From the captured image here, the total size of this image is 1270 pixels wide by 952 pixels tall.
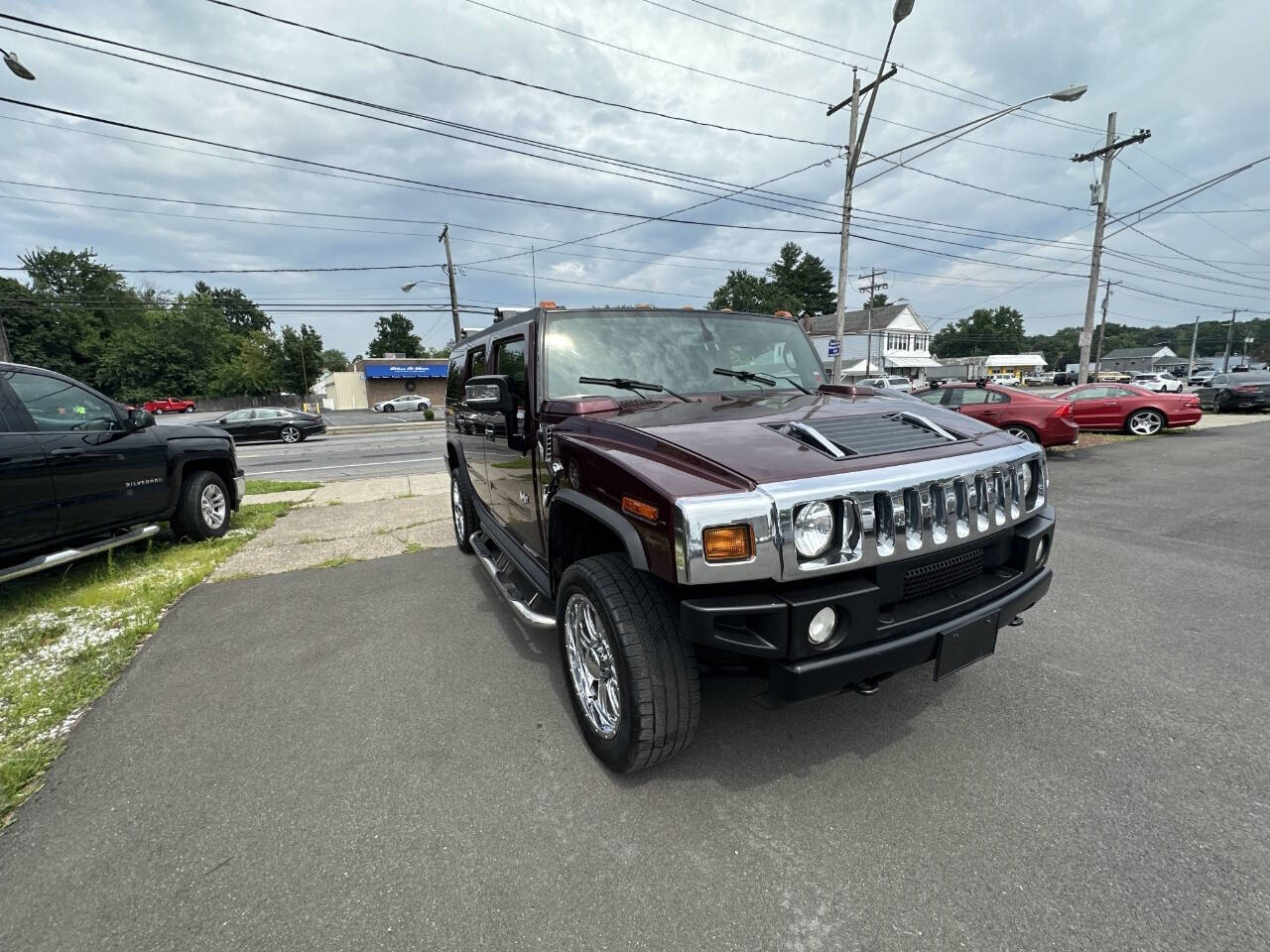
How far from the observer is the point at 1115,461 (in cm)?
988

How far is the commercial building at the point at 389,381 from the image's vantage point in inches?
2021

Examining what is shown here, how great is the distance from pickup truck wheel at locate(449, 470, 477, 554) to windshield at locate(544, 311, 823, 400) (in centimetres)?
234

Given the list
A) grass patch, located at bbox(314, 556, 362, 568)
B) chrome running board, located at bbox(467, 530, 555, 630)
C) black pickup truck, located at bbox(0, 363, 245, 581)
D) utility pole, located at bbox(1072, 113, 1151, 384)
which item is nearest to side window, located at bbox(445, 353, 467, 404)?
chrome running board, located at bbox(467, 530, 555, 630)

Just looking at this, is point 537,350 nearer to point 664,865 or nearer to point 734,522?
point 734,522

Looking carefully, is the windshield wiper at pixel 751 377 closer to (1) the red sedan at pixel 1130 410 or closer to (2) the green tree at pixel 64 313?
(1) the red sedan at pixel 1130 410

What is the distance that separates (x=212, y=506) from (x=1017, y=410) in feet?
41.4

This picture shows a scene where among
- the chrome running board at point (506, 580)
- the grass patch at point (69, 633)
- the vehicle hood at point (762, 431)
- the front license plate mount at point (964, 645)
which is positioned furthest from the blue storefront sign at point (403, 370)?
the front license plate mount at point (964, 645)

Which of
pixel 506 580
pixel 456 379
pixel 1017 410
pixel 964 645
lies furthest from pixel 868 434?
pixel 1017 410

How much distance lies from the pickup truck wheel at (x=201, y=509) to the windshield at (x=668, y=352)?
5.01 meters

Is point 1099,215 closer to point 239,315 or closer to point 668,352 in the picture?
point 668,352

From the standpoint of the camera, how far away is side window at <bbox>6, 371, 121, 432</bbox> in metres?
4.27

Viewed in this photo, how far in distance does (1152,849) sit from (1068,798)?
0.84 feet

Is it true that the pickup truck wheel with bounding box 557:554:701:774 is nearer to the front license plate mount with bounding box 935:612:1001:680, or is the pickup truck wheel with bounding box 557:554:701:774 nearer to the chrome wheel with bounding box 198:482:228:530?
the front license plate mount with bounding box 935:612:1001:680

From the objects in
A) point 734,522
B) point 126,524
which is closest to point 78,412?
point 126,524
